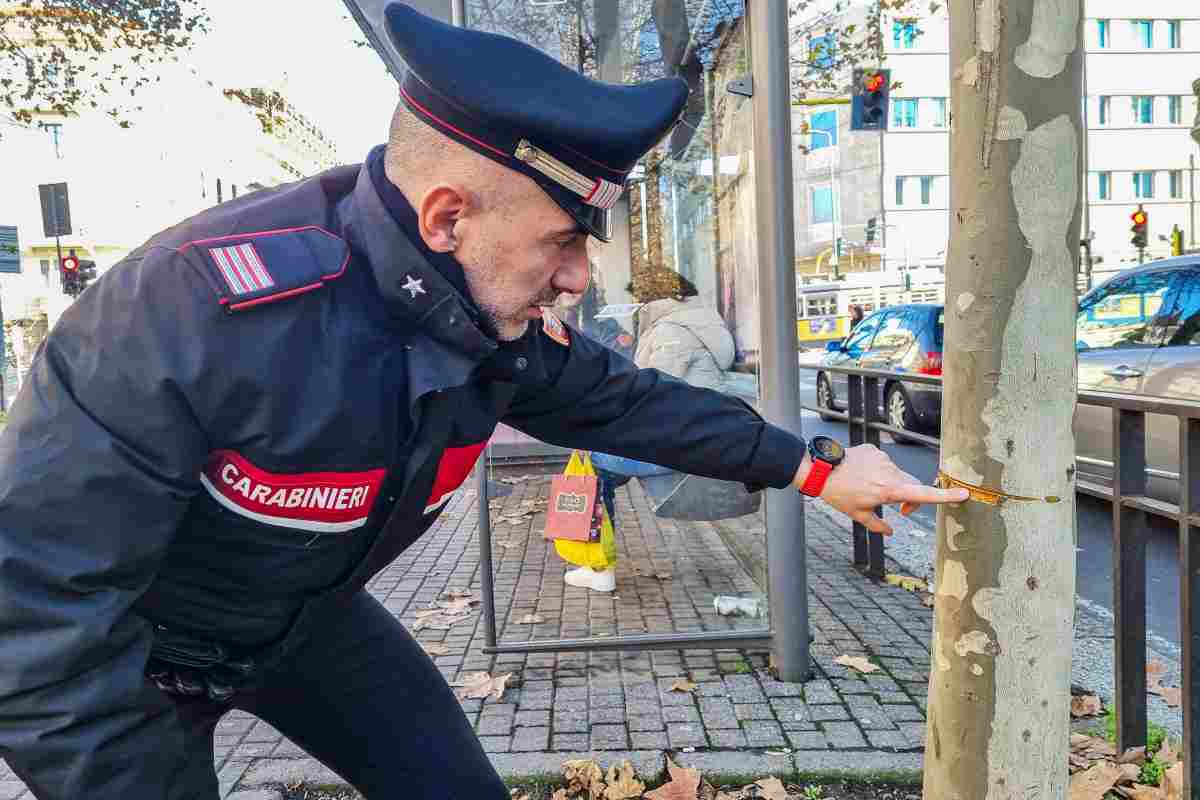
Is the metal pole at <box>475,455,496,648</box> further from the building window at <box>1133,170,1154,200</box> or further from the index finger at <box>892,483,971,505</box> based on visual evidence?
the building window at <box>1133,170,1154,200</box>

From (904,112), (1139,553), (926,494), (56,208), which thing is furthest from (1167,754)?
(904,112)

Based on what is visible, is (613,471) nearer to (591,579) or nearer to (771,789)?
(591,579)

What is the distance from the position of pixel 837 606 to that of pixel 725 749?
6.27ft

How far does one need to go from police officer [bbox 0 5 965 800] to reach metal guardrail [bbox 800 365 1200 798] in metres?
1.37

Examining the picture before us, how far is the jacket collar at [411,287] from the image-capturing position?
1.50 metres

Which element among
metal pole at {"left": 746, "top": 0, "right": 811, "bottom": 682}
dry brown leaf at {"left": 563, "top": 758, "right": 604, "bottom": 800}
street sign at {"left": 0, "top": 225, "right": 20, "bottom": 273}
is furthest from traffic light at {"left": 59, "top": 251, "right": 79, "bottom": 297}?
dry brown leaf at {"left": 563, "top": 758, "right": 604, "bottom": 800}

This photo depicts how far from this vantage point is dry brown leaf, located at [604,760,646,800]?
10.0 ft

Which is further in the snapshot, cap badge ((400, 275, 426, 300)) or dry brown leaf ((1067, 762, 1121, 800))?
dry brown leaf ((1067, 762, 1121, 800))

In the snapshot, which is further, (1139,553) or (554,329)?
(1139,553)

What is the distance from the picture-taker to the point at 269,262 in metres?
1.41

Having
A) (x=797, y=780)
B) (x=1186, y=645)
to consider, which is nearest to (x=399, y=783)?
(x=797, y=780)

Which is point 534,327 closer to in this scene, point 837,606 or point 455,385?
point 455,385

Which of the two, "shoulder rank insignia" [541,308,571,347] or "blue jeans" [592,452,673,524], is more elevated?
"shoulder rank insignia" [541,308,571,347]

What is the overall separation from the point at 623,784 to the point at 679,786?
0.18 metres
